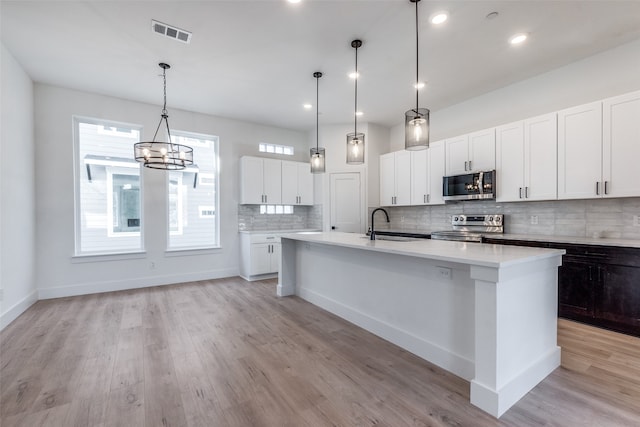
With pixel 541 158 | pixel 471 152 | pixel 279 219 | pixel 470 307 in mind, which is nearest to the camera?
pixel 470 307

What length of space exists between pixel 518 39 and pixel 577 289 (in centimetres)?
278

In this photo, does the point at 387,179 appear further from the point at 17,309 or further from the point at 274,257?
the point at 17,309

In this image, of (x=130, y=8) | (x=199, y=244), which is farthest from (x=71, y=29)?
(x=199, y=244)

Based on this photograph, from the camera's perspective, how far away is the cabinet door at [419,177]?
203 inches

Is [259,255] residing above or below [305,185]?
below

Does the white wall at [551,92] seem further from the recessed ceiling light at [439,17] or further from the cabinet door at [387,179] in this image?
the recessed ceiling light at [439,17]

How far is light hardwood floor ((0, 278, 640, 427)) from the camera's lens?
175cm

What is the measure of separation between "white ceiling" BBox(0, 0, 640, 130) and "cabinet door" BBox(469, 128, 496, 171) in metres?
0.72

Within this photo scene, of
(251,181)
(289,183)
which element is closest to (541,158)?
(289,183)

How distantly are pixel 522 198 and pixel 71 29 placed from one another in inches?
219

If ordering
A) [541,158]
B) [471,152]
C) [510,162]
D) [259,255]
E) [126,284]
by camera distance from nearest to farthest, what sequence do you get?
[541,158], [510,162], [471,152], [126,284], [259,255]

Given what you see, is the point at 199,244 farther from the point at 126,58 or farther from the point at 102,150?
the point at 126,58

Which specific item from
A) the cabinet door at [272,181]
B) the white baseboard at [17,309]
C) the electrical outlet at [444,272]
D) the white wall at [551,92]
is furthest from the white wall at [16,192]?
the white wall at [551,92]

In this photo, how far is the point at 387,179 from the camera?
5879mm
